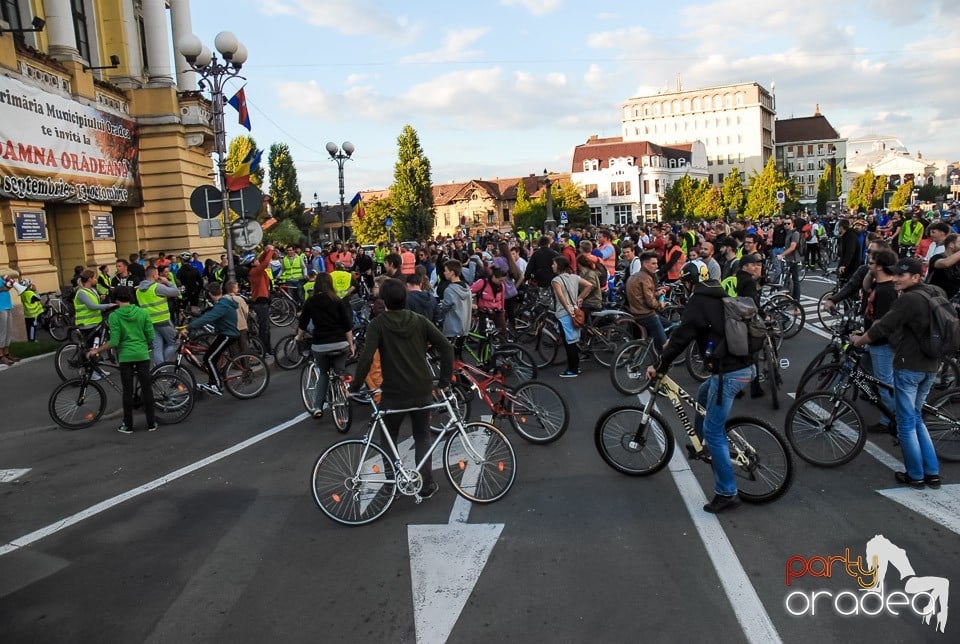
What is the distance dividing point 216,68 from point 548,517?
39.3 feet

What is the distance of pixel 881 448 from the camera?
6.64 meters

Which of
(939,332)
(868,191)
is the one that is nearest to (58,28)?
(939,332)

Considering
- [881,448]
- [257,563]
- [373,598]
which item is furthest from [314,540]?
[881,448]

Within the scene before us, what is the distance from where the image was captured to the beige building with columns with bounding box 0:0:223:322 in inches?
687

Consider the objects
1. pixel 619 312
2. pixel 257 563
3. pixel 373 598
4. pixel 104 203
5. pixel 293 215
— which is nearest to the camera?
pixel 373 598

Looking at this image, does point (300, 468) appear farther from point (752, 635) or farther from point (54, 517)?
point (752, 635)

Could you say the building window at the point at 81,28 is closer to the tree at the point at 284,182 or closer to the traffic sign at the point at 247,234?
the traffic sign at the point at 247,234

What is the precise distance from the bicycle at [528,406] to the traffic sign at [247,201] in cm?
703

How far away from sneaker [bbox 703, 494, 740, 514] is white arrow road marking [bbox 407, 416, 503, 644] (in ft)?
5.18

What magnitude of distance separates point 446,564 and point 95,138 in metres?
20.8

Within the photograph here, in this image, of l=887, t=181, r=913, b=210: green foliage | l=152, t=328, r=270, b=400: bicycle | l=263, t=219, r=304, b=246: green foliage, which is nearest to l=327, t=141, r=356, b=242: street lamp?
l=152, t=328, r=270, b=400: bicycle

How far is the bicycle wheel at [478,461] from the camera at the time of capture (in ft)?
18.9

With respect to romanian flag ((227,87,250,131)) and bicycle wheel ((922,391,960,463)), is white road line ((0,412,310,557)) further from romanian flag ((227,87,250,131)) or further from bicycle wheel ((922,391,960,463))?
romanian flag ((227,87,250,131))

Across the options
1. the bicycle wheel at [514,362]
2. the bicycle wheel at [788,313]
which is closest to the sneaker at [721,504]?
the bicycle wheel at [514,362]
